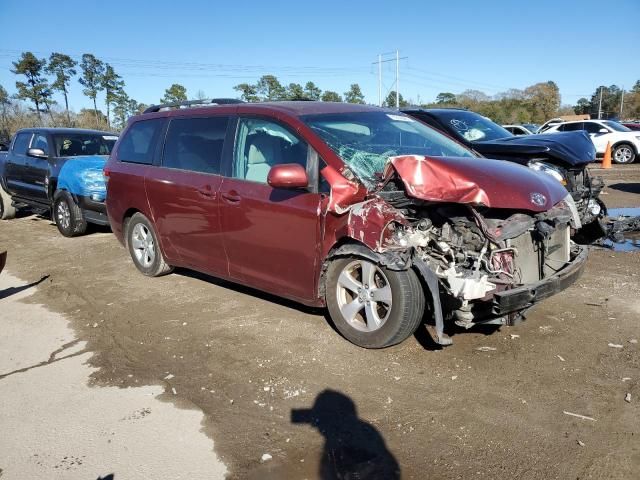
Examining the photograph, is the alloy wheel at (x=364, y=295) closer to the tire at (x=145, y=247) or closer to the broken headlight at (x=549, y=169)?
the tire at (x=145, y=247)

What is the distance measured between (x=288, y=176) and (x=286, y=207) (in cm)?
36

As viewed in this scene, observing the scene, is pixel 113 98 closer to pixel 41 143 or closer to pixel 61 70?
pixel 61 70

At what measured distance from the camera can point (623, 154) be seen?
62.0 feet

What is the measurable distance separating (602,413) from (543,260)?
1.19m

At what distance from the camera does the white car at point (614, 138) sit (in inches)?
731

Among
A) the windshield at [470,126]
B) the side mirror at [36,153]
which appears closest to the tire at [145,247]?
the side mirror at [36,153]

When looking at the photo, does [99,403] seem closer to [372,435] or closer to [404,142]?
[372,435]

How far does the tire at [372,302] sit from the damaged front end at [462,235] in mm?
147

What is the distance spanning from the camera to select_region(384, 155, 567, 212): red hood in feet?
11.4

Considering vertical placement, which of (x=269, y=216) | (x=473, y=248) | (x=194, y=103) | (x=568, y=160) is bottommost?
(x=473, y=248)

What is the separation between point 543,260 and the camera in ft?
12.7

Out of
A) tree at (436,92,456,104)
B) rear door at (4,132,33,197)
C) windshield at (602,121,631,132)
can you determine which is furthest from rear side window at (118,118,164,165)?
tree at (436,92,456,104)

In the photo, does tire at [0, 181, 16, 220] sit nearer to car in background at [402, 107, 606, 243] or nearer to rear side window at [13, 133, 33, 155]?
rear side window at [13, 133, 33, 155]

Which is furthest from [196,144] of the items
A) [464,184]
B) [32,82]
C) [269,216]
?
[32,82]
